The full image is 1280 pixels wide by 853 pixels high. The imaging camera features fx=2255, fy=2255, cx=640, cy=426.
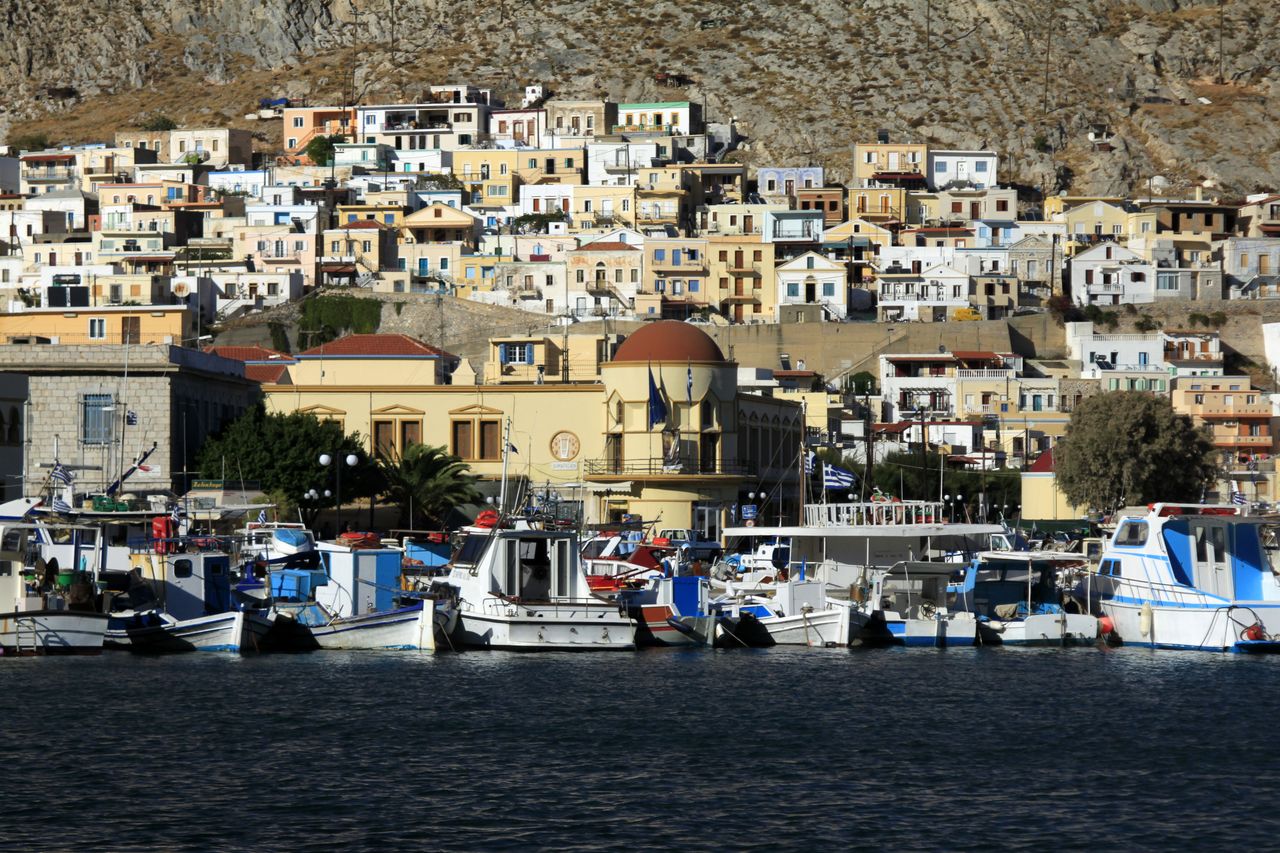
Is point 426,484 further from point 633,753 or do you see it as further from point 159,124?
point 159,124

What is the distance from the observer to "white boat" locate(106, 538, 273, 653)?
46688 millimetres

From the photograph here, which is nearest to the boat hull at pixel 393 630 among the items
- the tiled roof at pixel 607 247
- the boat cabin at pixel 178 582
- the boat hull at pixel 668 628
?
the boat cabin at pixel 178 582

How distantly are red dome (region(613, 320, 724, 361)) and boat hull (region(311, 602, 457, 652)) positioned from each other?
94.9 feet

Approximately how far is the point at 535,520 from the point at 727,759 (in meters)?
16.5

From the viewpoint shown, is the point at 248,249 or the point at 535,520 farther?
the point at 248,249

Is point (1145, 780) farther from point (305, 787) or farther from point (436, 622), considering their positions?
point (436, 622)

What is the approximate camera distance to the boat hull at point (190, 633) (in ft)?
153

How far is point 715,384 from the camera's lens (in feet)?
249

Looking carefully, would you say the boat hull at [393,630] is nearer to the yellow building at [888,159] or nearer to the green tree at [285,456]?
the green tree at [285,456]

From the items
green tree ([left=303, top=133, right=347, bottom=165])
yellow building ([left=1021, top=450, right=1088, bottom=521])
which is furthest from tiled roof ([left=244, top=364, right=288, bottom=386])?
green tree ([left=303, top=133, right=347, bottom=165])

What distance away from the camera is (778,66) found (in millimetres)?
168500

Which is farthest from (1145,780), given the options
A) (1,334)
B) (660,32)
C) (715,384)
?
(660,32)

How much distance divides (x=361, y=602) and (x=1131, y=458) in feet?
139

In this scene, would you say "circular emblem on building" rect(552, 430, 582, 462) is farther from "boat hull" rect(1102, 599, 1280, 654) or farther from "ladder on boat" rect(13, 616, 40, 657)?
"ladder on boat" rect(13, 616, 40, 657)
